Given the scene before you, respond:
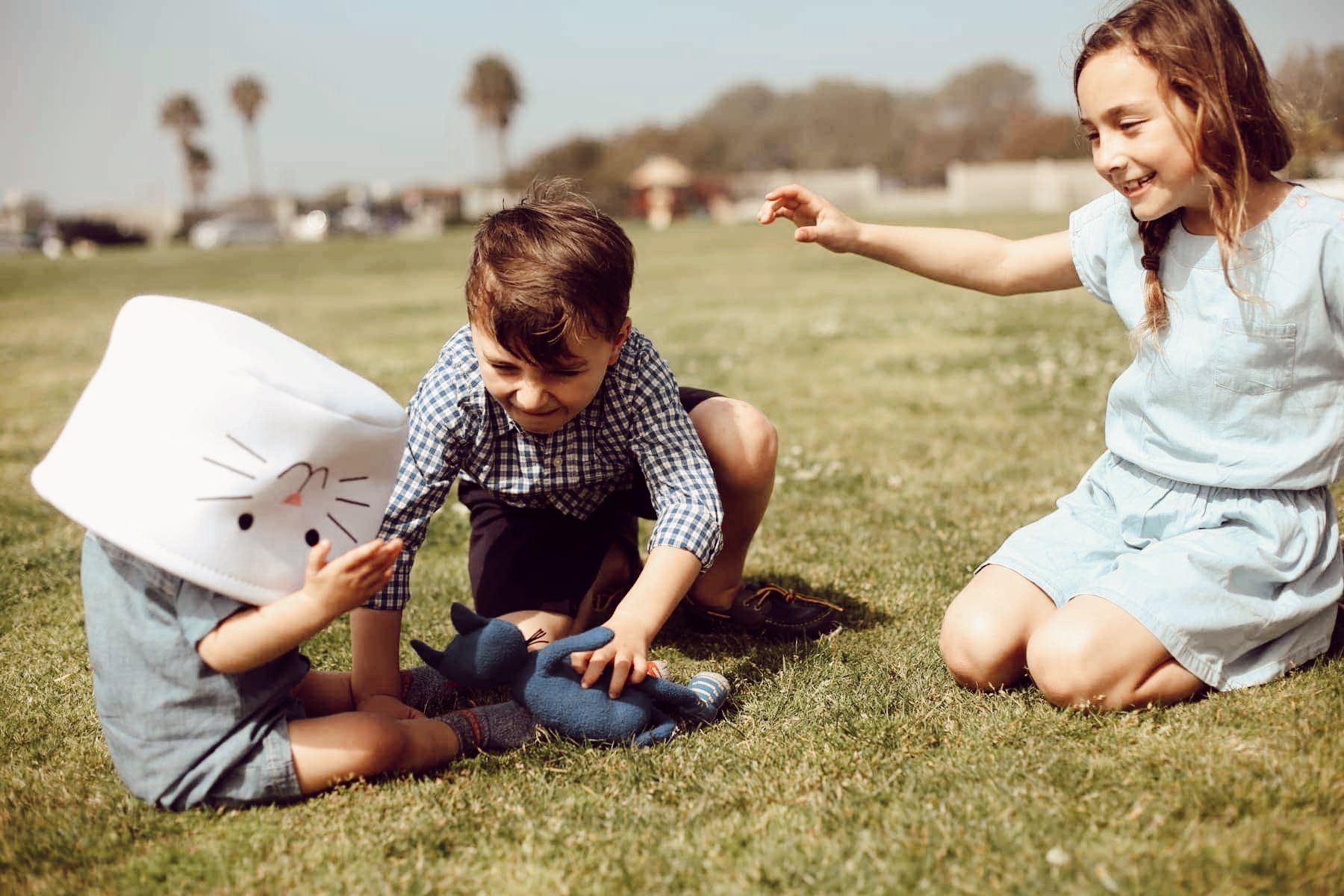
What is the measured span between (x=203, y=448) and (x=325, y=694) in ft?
Result: 2.96

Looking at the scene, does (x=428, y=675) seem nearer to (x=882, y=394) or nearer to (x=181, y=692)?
(x=181, y=692)

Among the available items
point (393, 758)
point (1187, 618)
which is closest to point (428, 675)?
point (393, 758)

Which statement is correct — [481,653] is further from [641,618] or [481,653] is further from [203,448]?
Result: [203,448]

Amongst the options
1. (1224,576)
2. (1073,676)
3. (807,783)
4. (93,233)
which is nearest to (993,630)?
(1073,676)

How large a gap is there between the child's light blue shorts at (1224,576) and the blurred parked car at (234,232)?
50.2m

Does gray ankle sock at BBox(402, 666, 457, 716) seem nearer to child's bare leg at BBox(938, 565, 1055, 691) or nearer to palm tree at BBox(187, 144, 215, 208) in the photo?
child's bare leg at BBox(938, 565, 1055, 691)

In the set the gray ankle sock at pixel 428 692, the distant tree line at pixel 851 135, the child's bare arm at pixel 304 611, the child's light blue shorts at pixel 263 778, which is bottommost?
the gray ankle sock at pixel 428 692

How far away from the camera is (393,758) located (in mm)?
2496

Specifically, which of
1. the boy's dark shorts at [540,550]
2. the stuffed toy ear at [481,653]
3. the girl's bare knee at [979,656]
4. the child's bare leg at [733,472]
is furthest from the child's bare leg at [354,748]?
the girl's bare knee at [979,656]

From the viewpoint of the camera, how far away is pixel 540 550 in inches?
132

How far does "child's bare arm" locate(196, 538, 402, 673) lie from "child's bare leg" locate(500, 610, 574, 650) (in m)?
0.94

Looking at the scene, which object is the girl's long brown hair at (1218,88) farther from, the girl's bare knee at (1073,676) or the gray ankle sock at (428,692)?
the gray ankle sock at (428,692)

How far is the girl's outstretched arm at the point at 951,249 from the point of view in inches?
125

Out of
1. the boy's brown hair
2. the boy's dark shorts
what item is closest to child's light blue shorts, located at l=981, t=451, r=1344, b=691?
the boy's dark shorts
